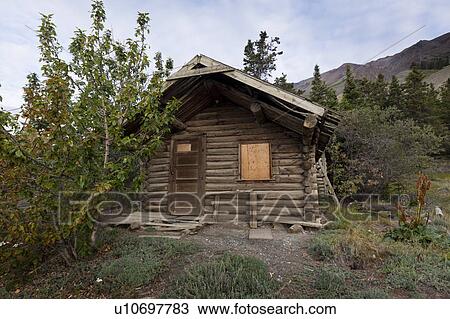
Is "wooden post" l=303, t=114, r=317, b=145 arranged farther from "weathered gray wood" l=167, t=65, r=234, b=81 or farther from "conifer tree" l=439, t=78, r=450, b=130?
"conifer tree" l=439, t=78, r=450, b=130

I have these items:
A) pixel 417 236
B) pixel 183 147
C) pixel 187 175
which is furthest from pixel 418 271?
pixel 183 147

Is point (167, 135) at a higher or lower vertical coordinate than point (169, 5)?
lower

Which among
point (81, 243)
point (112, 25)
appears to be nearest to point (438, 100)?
point (112, 25)

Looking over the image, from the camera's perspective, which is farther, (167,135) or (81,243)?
(167,135)

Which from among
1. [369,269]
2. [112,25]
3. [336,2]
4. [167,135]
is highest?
[336,2]

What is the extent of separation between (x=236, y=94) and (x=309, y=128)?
257cm

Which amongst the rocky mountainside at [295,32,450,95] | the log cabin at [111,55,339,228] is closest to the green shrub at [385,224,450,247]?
the log cabin at [111,55,339,228]

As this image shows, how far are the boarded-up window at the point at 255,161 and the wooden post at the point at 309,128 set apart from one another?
1179 millimetres

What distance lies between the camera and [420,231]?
18.9 ft

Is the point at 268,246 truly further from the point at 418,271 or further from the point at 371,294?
the point at 418,271

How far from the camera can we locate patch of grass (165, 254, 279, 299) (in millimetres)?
3359

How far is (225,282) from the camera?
3.53m

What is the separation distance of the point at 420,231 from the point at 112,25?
8.47 meters

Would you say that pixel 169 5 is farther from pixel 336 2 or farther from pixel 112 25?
pixel 336 2
